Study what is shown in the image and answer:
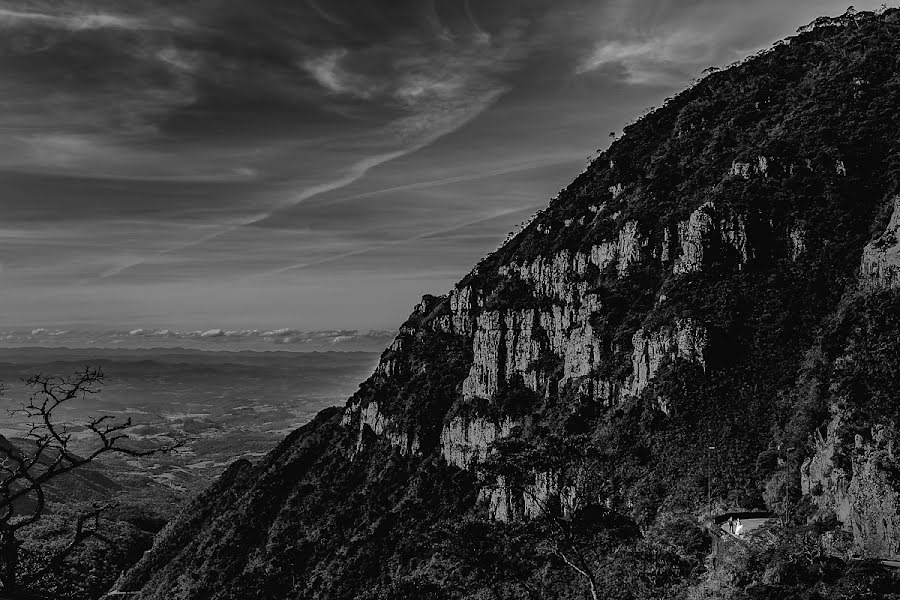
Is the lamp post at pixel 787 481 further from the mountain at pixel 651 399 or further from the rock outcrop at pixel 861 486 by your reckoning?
the rock outcrop at pixel 861 486

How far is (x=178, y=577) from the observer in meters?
137

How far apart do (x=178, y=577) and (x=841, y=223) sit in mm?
146689

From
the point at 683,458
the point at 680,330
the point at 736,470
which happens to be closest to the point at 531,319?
the point at 680,330

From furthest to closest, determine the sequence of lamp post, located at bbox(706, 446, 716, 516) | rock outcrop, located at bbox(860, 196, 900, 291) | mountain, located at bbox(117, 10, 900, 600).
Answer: rock outcrop, located at bbox(860, 196, 900, 291), lamp post, located at bbox(706, 446, 716, 516), mountain, located at bbox(117, 10, 900, 600)

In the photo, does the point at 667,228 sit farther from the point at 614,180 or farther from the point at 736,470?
the point at 736,470

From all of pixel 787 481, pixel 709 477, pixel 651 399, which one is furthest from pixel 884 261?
pixel 651 399

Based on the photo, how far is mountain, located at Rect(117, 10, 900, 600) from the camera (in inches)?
1949

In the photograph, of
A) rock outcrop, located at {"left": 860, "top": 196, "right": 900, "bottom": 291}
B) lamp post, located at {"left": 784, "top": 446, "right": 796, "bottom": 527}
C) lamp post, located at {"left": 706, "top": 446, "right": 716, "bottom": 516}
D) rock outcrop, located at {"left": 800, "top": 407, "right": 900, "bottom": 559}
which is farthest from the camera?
rock outcrop, located at {"left": 860, "top": 196, "right": 900, "bottom": 291}

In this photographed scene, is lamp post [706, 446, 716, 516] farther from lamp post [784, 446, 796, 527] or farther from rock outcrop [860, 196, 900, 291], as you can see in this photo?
rock outcrop [860, 196, 900, 291]

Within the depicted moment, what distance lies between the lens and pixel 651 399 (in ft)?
301

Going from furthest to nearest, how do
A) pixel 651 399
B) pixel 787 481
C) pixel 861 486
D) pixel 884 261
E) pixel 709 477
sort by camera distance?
1. pixel 651 399
2. pixel 884 261
3. pixel 709 477
4. pixel 787 481
5. pixel 861 486

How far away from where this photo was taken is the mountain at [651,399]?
49.5m

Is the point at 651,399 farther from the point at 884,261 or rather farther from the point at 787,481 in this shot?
the point at 884,261

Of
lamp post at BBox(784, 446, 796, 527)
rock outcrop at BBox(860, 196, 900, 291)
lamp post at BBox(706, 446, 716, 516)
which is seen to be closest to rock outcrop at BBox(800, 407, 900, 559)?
lamp post at BBox(784, 446, 796, 527)
